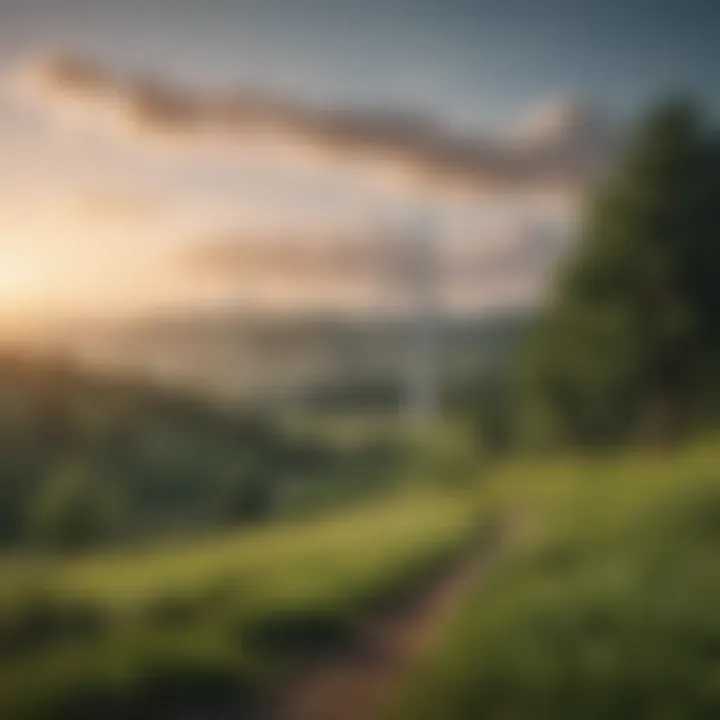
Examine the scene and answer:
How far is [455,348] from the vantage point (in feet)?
5.73

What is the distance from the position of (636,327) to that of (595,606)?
18.6 inches

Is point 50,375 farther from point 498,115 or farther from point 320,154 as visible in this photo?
point 498,115

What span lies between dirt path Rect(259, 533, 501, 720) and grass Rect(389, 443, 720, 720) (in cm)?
3

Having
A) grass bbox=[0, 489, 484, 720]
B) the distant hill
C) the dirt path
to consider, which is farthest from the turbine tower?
the dirt path

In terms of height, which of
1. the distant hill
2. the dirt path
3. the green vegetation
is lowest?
the dirt path

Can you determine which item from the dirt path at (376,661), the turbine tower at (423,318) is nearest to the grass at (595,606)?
the dirt path at (376,661)

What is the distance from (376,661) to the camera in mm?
1611

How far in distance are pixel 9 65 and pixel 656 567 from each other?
4.60ft

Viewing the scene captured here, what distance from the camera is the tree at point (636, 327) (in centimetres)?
171

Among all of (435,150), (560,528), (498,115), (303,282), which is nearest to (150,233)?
(303,282)

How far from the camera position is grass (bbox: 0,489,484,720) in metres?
1.55

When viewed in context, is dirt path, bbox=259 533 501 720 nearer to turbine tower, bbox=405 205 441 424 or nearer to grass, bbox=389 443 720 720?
grass, bbox=389 443 720 720

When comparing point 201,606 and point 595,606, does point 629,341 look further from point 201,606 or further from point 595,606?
point 201,606

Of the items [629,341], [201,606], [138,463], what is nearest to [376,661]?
[201,606]
